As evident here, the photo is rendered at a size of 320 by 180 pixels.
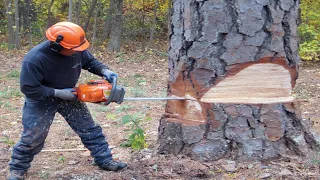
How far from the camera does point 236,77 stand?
3.29 meters

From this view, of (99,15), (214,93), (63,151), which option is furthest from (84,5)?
(214,93)

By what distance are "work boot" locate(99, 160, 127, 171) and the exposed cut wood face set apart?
0.95 metres

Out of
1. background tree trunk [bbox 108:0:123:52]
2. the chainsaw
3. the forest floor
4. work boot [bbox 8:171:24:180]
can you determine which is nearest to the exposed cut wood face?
the chainsaw

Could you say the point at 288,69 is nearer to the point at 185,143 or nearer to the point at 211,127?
the point at 211,127

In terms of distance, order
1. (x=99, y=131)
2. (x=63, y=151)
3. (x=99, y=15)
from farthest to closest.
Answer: (x=99, y=15) < (x=63, y=151) < (x=99, y=131)

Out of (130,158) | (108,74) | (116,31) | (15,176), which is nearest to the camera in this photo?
(15,176)

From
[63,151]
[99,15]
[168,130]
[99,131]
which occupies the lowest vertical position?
[99,15]

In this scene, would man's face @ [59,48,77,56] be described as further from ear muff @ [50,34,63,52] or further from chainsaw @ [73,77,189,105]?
chainsaw @ [73,77,189,105]

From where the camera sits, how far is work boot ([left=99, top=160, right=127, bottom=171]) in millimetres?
3648

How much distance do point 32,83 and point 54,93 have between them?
0.20m

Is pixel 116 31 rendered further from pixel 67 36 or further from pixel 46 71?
pixel 67 36

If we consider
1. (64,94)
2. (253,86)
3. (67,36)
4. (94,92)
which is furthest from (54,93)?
(253,86)

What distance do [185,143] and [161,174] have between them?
13.8 inches

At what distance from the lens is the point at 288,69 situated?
3.36m
